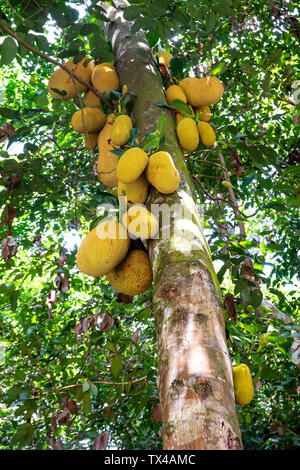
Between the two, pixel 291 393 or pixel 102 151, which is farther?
pixel 291 393

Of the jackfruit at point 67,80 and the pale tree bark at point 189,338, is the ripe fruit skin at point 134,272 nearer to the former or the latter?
the pale tree bark at point 189,338

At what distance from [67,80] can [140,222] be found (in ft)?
3.00

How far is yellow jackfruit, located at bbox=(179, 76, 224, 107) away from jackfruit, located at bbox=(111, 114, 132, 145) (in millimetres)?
400

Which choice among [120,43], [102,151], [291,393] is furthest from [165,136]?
[291,393]

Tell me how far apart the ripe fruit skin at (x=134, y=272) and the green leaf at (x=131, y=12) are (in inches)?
35.1

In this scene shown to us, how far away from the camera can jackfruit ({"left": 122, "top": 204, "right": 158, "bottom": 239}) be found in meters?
1.08

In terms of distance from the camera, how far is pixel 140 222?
1.10 metres

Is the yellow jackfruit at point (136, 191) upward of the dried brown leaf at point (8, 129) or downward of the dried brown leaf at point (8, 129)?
downward

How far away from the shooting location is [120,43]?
1767mm

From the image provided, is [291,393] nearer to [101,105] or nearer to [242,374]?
[242,374]

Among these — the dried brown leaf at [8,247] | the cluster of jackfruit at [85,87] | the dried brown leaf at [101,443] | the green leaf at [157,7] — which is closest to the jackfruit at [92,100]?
the cluster of jackfruit at [85,87]

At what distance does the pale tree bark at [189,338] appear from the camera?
64cm

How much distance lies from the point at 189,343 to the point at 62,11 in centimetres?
144
